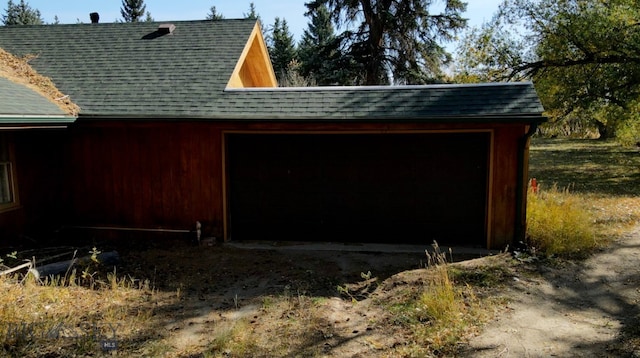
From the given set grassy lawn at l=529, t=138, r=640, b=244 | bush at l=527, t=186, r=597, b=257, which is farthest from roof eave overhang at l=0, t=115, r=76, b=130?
grassy lawn at l=529, t=138, r=640, b=244

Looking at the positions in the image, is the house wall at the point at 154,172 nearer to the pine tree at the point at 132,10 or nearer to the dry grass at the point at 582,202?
the dry grass at the point at 582,202

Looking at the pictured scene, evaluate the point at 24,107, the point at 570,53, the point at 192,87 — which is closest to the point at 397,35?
the point at 570,53

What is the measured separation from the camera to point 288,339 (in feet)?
13.9

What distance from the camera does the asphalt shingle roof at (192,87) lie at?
711 cm

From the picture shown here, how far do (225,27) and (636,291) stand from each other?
9085mm

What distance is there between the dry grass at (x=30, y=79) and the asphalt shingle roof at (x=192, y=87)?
0.16 metres

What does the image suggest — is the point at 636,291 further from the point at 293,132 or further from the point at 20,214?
the point at 20,214

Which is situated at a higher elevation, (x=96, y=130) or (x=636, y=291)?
(x=96, y=130)

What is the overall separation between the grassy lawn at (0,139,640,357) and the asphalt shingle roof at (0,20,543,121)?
7.56ft

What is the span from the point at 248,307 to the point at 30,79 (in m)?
6.49

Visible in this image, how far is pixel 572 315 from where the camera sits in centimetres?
475

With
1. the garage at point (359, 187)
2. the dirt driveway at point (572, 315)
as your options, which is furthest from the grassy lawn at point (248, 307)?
the garage at point (359, 187)

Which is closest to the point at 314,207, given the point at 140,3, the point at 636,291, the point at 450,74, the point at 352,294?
the point at 352,294

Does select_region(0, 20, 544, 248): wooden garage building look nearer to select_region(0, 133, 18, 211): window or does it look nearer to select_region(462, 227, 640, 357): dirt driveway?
select_region(0, 133, 18, 211): window
